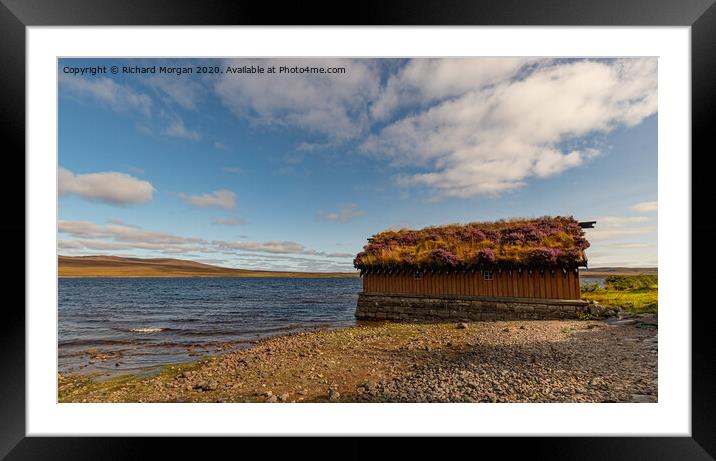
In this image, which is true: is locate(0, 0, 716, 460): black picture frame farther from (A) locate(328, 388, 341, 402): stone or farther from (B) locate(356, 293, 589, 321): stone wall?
(B) locate(356, 293, 589, 321): stone wall

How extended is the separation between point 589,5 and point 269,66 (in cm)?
426

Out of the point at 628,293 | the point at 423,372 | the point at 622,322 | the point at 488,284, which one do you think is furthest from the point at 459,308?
the point at 628,293

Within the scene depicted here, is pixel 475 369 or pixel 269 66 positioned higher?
pixel 269 66

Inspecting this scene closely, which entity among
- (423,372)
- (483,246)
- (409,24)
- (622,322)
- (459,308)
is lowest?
(459,308)

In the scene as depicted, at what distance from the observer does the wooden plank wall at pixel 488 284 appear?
9562 mm

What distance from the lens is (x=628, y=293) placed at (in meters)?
11.2

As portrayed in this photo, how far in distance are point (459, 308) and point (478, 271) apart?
5.33 ft

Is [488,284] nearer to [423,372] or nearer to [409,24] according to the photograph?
[423,372]

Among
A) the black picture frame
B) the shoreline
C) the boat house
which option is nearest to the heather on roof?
the boat house

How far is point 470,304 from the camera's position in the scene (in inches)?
421

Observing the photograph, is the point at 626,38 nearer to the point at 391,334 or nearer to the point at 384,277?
the point at 391,334

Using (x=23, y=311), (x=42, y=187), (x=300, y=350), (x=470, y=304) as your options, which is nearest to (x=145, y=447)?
(x=23, y=311)

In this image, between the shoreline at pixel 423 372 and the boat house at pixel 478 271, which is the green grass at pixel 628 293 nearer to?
the boat house at pixel 478 271

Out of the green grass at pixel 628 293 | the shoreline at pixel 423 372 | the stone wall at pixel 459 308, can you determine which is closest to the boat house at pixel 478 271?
the stone wall at pixel 459 308
